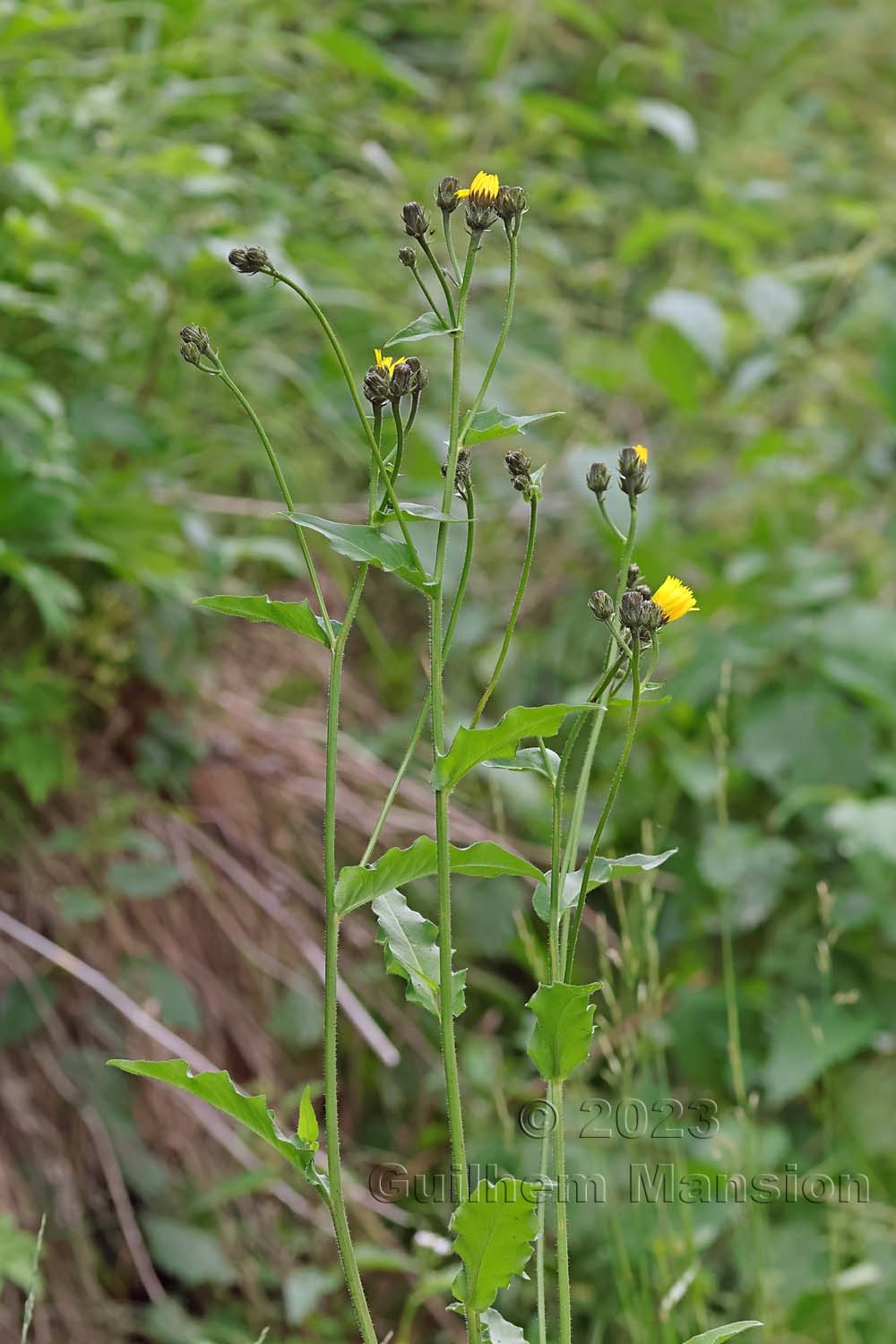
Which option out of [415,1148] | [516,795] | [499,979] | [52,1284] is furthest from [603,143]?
[52,1284]

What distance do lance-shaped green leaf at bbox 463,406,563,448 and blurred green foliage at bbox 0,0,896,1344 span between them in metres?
0.51

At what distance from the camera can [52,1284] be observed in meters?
1.32

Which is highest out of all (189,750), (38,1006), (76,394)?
(76,394)

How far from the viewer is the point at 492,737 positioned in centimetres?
60

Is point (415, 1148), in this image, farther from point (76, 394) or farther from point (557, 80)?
point (557, 80)

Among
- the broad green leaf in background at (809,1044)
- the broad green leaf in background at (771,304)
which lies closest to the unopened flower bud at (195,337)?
the broad green leaf in background at (809,1044)

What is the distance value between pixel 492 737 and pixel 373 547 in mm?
104

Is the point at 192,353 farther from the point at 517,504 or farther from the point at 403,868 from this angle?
the point at 517,504

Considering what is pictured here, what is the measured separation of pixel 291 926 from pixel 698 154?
2011mm

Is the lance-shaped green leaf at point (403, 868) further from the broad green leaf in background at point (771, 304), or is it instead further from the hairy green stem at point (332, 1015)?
the broad green leaf in background at point (771, 304)

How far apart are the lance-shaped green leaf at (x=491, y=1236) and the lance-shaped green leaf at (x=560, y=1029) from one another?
56mm

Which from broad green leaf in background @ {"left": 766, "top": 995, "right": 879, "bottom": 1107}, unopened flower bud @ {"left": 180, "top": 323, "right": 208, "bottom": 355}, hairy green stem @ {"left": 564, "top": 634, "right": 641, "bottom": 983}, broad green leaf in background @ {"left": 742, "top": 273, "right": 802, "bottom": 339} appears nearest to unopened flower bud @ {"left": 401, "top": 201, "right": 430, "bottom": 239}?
unopened flower bud @ {"left": 180, "top": 323, "right": 208, "bottom": 355}

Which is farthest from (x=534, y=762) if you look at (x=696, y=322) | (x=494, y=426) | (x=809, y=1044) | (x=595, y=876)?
(x=696, y=322)

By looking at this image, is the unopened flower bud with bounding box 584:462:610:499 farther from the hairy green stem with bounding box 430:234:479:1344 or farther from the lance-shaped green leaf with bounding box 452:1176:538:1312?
the lance-shaped green leaf with bounding box 452:1176:538:1312
